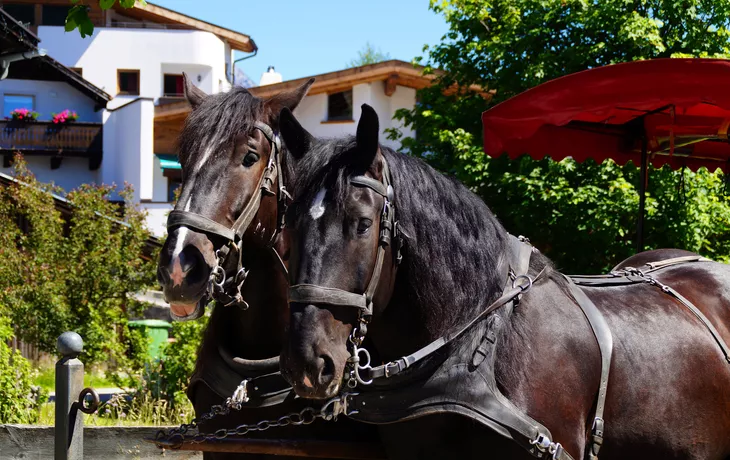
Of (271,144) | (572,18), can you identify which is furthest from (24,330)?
(271,144)

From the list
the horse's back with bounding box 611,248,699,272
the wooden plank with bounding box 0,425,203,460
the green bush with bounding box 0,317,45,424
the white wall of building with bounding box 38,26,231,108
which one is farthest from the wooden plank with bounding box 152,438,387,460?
the white wall of building with bounding box 38,26,231,108

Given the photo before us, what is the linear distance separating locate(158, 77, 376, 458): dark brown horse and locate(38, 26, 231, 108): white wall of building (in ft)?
84.2

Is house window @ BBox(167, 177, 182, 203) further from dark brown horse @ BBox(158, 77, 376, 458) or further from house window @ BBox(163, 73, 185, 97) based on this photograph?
dark brown horse @ BBox(158, 77, 376, 458)

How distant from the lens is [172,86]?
29.4m

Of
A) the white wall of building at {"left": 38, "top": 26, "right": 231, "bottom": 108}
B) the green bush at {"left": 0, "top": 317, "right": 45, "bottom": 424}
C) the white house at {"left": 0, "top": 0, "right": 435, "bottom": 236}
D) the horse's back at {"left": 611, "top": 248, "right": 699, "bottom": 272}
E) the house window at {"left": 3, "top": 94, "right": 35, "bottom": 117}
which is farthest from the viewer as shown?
the white wall of building at {"left": 38, "top": 26, "right": 231, "bottom": 108}

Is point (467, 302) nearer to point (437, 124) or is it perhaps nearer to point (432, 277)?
point (432, 277)

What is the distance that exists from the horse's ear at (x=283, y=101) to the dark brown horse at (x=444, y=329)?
1.64 feet

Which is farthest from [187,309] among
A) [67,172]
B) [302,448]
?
[67,172]

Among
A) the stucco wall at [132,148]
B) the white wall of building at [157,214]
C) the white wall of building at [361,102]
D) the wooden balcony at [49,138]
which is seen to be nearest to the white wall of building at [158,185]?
the stucco wall at [132,148]

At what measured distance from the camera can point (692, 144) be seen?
550cm

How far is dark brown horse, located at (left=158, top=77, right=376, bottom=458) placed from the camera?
315cm

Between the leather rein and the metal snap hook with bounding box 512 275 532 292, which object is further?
the metal snap hook with bounding box 512 275 532 292

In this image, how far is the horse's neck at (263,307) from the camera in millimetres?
3561

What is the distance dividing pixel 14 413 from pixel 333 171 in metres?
5.70
